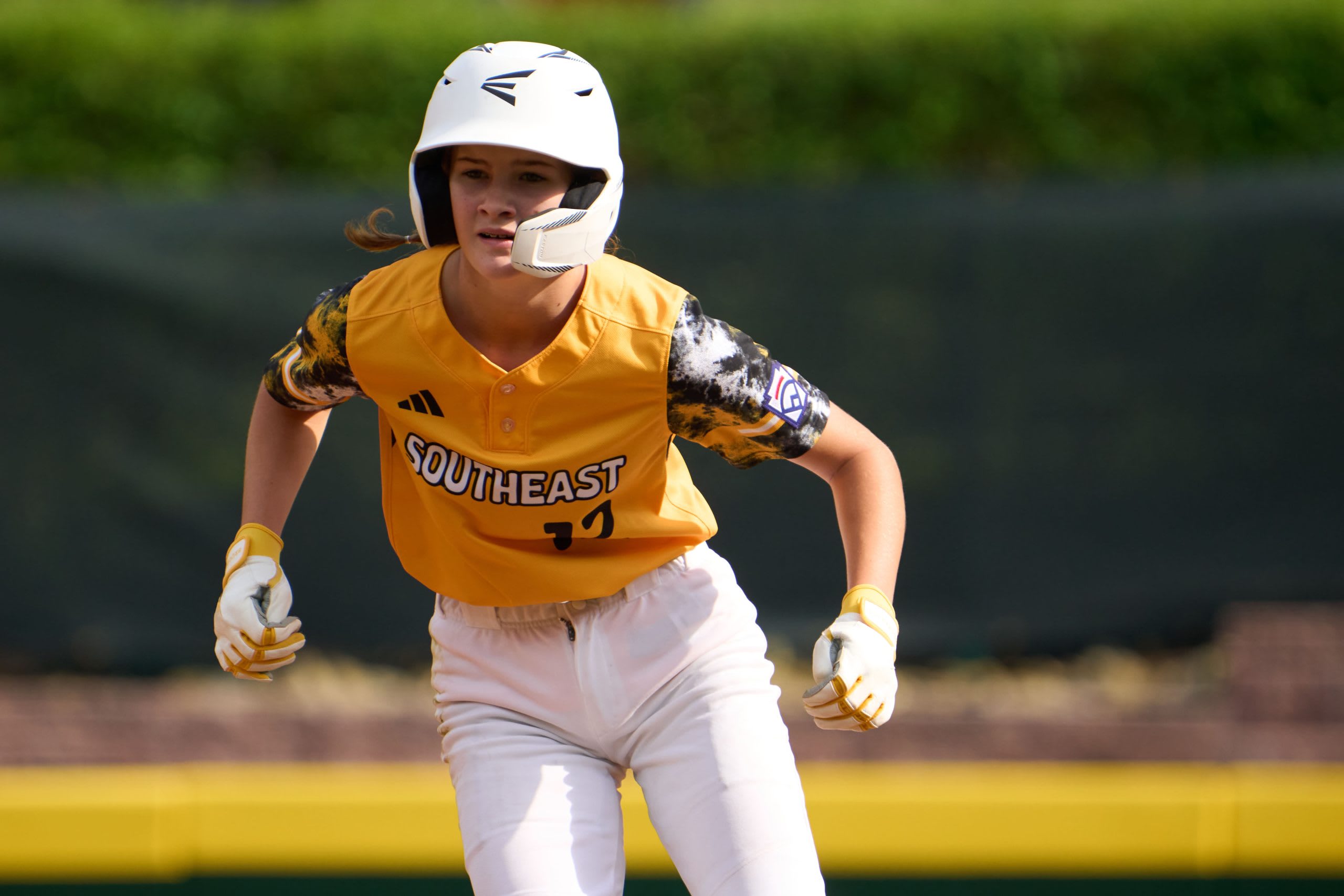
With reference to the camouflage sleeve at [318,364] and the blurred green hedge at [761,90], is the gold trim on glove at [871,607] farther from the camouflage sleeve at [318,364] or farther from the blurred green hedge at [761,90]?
the blurred green hedge at [761,90]

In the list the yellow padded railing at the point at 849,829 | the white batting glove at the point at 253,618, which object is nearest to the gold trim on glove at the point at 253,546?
the white batting glove at the point at 253,618

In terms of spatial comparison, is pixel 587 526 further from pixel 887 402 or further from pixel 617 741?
pixel 887 402

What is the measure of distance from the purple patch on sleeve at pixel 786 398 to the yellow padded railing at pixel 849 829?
205cm

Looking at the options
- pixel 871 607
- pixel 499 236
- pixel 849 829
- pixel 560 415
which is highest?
pixel 499 236

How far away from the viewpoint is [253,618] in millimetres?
2648

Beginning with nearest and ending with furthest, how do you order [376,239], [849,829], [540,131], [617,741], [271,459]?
[540,131]
[617,741]
[376,239]
[271,459]
[849,829]

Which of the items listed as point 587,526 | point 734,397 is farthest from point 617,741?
point 734,397

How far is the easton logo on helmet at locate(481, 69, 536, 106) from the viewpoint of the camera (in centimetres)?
238

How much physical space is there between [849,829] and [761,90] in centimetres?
317

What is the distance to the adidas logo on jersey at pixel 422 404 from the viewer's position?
8.43ft

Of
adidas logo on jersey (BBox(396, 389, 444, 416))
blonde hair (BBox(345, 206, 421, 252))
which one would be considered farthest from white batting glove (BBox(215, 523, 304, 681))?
blonde hair (BBox(345, 206, 421, 252))

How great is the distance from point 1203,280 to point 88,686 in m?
4.53

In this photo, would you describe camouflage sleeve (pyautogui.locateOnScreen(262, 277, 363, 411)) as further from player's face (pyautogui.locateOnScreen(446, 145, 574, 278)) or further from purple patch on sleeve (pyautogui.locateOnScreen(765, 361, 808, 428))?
purple patch on sleeve (pyautogui.locateOnScreen(765, 361, 808, 428))

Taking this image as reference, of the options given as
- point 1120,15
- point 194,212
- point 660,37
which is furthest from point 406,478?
point 1120,15
